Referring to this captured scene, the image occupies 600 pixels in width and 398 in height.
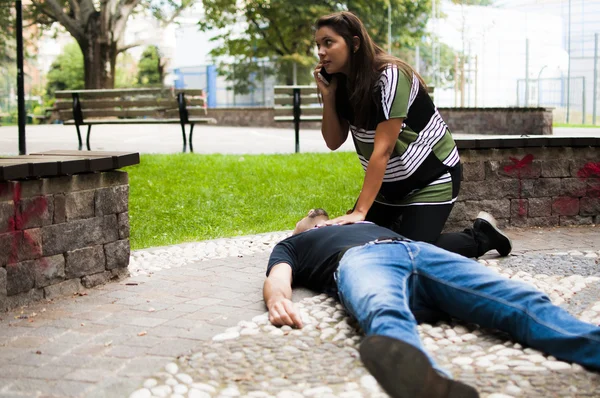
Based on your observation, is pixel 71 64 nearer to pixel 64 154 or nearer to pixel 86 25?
pixel 86 25

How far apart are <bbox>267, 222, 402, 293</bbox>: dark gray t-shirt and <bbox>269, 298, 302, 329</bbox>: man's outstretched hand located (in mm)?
379

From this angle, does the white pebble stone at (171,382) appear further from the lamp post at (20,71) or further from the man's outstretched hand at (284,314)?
the lamp post at (20,71)

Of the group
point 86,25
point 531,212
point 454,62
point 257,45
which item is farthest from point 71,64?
point 531,212

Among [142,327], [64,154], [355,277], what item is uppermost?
[64,154]

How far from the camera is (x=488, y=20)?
83.1 ft

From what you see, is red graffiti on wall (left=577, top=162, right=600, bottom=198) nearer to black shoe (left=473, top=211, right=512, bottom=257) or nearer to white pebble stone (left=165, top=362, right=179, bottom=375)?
black shoe (left=473, top=211, right=512, bottom=257)

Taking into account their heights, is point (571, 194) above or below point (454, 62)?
below

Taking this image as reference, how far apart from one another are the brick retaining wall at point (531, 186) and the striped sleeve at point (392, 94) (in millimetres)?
1849

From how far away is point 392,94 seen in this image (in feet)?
15.3

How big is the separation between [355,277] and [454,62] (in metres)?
23.2

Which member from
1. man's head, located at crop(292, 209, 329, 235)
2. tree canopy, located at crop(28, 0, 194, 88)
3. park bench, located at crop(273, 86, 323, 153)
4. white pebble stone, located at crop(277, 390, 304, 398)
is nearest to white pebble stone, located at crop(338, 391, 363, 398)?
white pebble stone, located at crop(277, 390, 304, 398)

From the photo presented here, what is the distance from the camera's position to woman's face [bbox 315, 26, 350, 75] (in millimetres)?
4707

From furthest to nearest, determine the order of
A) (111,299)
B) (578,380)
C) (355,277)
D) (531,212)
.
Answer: (531,212) < (111,299) < (355,277) < (578,380)

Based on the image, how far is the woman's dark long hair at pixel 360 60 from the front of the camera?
470cm
